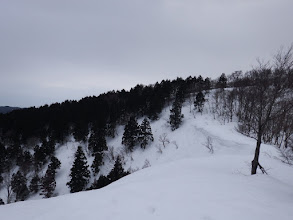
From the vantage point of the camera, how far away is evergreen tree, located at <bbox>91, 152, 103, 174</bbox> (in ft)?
127

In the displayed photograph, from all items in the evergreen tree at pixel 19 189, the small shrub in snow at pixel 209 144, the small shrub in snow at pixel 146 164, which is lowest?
the evergreen tree at pixel 19 189

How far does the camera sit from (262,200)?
584 cm

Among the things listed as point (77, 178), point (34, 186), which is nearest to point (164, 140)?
point (77, 178)

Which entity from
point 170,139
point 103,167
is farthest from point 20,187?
point 170,139

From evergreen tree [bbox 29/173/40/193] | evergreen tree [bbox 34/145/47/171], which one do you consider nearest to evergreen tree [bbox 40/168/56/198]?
evergreen tree [bbox 29/173/40/193]

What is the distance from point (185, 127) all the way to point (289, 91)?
37.8m

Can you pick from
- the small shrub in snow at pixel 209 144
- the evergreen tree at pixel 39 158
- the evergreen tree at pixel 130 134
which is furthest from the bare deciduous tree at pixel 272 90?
the evergreen tree at pixel 39 158

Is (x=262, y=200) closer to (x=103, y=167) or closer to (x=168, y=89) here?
(x=103, y=167)

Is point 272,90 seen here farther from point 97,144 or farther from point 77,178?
point 97,144

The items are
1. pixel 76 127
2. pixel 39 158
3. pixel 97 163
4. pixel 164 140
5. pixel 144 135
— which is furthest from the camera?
pixel 76 127

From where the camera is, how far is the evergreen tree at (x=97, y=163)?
1529 inches

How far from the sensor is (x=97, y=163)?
3909cm

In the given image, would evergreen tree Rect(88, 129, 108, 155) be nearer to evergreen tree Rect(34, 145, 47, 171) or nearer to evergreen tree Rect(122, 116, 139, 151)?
evergreen tree Rect(122, 116, 139, 151)

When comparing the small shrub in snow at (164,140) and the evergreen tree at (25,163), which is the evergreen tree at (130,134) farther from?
the evergreen tree at (25,163)
